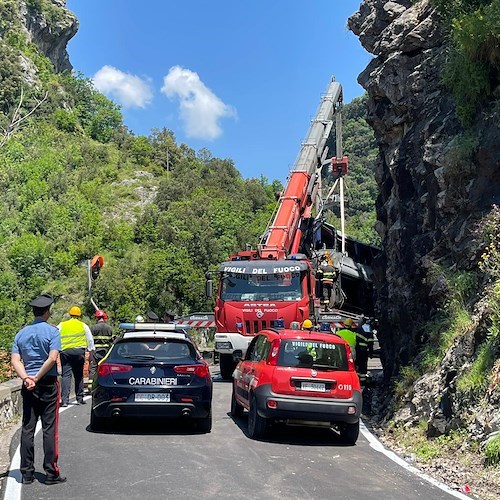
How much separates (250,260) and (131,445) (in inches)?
419

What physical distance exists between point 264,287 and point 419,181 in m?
4.72

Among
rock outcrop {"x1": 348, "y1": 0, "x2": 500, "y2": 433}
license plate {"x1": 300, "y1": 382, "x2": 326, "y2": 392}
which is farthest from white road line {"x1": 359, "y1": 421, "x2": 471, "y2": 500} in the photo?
license plate {"x1": 300, "y1": 382, "x2": 326, "y2": 392}

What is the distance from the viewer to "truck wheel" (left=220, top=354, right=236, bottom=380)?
18.8m

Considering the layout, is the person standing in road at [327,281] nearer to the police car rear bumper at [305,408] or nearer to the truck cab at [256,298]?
the truck cab at [256,298]

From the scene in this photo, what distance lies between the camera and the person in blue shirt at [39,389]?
6945mm

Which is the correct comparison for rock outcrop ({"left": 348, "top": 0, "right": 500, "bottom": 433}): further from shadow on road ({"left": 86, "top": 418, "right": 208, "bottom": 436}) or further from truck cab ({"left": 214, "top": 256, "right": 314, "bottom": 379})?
shadow on road ({"left": 86, "top": 418, "right": 208, "bottom": 436})

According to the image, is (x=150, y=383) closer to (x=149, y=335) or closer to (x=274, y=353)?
(x=149, y=335)

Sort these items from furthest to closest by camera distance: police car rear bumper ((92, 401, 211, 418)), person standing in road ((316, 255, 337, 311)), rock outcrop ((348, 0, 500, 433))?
person standing in road ((316, 255, 337, 311)) → rock outcrop ((348, 0, 500, 433)) → police car rear bumper ((92, 401, 211, 418))

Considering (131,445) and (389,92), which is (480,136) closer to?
(389,92)

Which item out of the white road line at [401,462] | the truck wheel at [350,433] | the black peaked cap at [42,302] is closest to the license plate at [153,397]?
the truck wheel at [350,433]

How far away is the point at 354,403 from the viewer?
33.1 ft

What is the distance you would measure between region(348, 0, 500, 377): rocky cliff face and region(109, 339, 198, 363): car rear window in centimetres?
530

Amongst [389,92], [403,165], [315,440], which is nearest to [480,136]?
[403,165]

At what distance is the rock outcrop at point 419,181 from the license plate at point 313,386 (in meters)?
1.71
